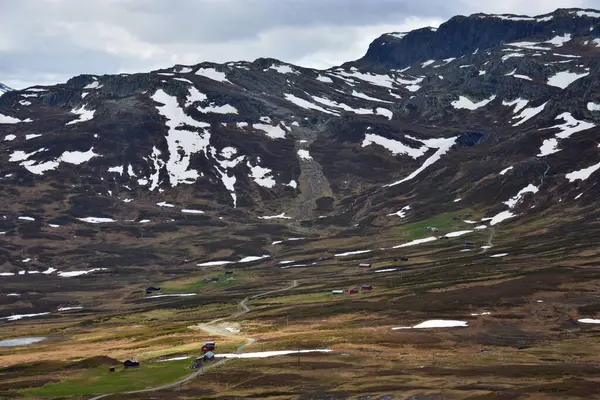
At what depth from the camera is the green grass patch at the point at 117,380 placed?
9319 cm

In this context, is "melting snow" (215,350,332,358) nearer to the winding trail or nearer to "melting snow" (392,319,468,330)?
the winding trail


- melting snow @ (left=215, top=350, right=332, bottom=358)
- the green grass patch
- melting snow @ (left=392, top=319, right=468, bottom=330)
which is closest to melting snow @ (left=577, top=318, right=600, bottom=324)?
melting snow @ (left=392, top=319, right=468, bottom=330)

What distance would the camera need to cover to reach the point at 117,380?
97.6 meters

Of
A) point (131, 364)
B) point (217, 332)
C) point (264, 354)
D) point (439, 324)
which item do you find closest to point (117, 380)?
point (131, 364)

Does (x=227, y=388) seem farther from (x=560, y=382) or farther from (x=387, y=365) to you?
(x=560, y=382)

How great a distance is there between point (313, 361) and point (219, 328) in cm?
4316

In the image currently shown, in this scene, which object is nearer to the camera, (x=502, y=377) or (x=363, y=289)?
(x=502, y=377)

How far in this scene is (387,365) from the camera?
Result: 9706cm

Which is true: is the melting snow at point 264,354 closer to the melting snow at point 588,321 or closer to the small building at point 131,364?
the small building at point 131,364

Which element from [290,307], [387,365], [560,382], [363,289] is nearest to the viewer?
[560,382]

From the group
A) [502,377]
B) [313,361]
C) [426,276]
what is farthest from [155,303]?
[502,377]

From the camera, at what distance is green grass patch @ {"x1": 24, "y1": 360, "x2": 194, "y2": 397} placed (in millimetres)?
93188

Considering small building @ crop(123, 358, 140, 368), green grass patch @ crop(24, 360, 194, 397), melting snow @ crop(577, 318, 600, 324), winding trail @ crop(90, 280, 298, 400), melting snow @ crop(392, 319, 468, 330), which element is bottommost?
melting snow @ crop(577, 318, 600, 324)

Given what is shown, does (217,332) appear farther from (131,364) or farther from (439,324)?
(439,324)
